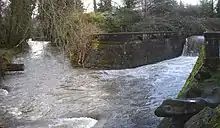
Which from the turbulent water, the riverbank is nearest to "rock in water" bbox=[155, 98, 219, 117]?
the riverbank

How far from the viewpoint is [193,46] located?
14367 millimetres

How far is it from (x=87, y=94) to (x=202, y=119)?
18.9ft

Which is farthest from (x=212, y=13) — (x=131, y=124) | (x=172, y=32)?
(x=131, y=124)

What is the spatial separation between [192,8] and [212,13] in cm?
115

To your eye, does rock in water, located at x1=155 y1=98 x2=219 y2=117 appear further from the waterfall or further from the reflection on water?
the reflection on water

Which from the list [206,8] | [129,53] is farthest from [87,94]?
[206,8]

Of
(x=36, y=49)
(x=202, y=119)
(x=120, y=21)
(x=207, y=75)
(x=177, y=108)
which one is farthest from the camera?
(x=36, y=49)

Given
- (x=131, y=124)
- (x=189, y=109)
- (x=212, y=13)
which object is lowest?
(x=131, y=124)

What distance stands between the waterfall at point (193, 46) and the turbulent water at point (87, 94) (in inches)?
22.5

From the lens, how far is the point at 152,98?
8648 mm

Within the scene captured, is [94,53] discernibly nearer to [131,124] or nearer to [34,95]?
[34,95]

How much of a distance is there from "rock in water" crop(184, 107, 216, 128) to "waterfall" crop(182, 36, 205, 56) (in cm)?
1043

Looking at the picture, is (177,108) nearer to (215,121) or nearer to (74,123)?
(215,121)

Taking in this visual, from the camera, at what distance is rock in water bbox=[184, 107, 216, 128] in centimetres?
379
